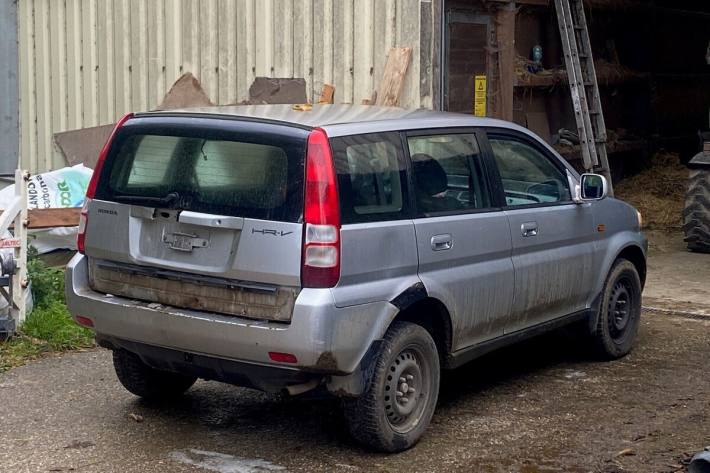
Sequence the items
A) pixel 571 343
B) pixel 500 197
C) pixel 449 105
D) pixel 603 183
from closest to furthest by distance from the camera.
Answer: pixel 500 197, pixel 603 183, pixel 571 343, pixel 449 105

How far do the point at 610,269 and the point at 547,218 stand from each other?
0.93 metres

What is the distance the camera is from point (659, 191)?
52.2 ft

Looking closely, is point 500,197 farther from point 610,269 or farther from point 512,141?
point 610,269

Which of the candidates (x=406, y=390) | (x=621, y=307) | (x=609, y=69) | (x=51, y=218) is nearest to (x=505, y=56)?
(x=609, y=69)

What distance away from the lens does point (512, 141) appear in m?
7.09

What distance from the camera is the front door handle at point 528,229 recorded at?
6.79m

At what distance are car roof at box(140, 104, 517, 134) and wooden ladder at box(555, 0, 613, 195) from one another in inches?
247

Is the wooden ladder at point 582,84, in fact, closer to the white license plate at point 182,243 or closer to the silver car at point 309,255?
the silver car at point 309,255

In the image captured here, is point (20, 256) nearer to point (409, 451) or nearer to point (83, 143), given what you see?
point (409, 451)

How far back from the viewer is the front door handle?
22.3ft

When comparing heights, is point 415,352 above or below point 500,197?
below

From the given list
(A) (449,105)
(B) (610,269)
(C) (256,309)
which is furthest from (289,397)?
(A) (449,105)

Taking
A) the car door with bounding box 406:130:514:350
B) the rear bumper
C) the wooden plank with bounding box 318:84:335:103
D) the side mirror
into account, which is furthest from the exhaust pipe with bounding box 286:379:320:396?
the wooden plank with bounding box 318:84:335:103

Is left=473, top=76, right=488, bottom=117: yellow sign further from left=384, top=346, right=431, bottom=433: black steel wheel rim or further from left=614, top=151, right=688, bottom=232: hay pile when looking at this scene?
left=384, top=346, right=431, bottom=433: black steel wheel rim
